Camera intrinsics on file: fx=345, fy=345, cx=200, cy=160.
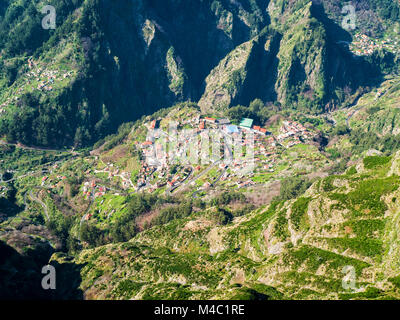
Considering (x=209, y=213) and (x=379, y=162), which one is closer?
(x=379, y=162)

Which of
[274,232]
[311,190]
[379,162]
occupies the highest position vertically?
[379,162]

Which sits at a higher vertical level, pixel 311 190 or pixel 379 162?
pixel 379 162
